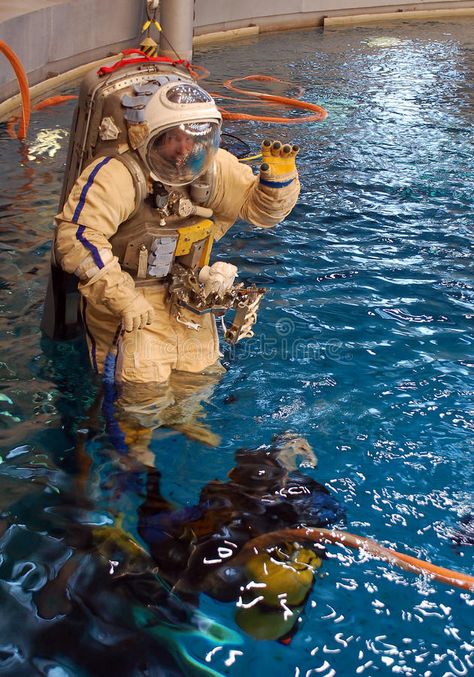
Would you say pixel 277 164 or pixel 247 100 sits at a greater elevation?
pixel 277 164

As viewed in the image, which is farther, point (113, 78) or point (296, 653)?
point (113, 78)

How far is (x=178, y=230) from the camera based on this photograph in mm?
3791

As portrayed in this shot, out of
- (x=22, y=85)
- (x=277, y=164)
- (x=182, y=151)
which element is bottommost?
(x=22, y=85)

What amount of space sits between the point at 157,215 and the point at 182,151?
367 mm

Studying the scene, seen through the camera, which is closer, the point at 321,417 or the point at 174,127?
the point at 174,127

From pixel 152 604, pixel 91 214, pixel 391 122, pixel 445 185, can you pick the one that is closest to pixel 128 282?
pixel 91 214

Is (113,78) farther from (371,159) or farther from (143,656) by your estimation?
(371,159)

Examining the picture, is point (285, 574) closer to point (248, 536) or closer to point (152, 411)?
point (248, 536)

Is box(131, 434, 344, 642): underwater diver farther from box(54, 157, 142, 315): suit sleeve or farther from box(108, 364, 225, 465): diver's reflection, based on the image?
box(54, 157, 142, 315): suit sleeve

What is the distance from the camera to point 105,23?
1162cm

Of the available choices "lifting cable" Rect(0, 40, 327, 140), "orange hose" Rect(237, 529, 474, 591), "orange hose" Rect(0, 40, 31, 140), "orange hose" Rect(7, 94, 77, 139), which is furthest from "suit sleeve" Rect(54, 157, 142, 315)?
"orange hose" Rect(7, 94, 77, 139)

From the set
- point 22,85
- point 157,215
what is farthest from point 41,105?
point 157,215

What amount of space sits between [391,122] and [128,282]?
7.03 m

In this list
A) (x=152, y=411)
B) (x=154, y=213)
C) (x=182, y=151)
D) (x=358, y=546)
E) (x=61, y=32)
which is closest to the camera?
(x=358, y=546)
